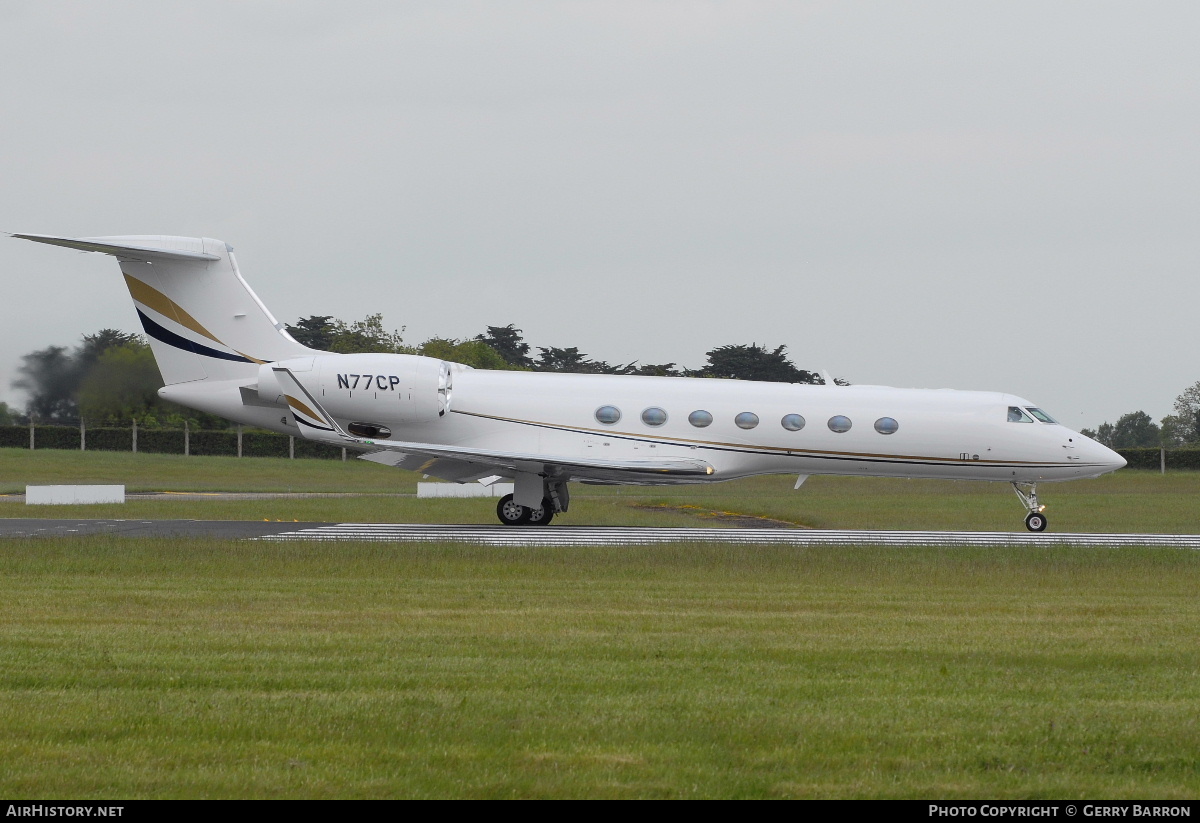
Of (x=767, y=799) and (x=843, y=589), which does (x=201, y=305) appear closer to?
(x=843, y=589)

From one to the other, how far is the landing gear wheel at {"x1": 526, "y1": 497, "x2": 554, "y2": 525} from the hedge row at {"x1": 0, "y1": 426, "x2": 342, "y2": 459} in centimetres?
3597

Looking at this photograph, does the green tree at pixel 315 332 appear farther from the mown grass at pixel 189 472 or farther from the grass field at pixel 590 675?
the grass field at pixel 590 675

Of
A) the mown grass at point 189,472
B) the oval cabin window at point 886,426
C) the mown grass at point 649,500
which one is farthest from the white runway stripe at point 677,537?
the mown grass at point 189,472

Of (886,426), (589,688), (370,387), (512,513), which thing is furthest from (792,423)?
(589,688)

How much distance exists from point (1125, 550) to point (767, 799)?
1542 centimetres

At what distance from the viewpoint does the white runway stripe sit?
67.6 ft

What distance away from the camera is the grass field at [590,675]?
5.96m

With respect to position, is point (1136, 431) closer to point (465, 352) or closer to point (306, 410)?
point (465, 352)

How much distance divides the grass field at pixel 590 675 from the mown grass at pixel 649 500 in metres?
12.2

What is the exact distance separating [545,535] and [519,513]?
321 centimetres

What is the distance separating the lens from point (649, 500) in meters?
37.7

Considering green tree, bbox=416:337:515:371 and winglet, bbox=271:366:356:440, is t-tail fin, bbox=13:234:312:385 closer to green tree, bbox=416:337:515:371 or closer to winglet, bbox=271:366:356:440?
winglet, bbox=271:366:356:440

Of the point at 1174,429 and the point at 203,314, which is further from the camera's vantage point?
the point at 1174,429
